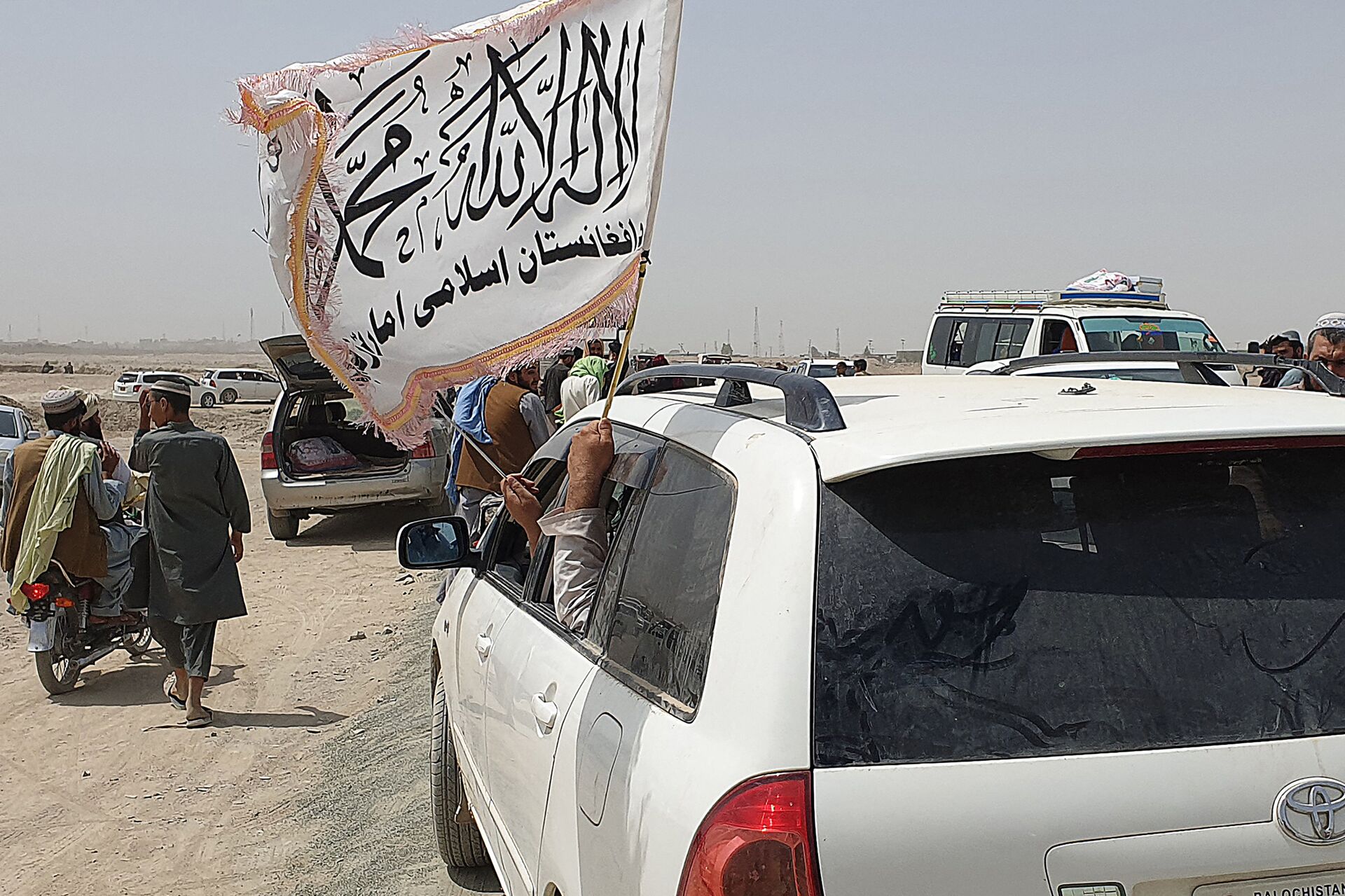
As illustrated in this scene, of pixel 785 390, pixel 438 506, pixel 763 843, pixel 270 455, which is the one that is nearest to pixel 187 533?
pixel 785 390

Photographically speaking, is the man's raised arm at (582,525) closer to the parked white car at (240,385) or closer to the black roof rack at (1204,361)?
the black roof rack at (1204,361)

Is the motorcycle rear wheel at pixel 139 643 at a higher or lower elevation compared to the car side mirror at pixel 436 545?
lower

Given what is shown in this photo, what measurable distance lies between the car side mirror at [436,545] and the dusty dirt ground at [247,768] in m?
1.32

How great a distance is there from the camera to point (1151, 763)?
5.94 ft

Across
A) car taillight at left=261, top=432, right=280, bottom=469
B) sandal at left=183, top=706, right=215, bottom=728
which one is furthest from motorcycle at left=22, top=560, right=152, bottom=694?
car taillight at left=261, top=432, right=280, bottom=469

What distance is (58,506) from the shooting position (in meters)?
7.55

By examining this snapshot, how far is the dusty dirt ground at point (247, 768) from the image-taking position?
16.3 feet

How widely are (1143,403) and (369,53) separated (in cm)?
229

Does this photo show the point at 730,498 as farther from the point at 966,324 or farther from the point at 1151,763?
the point at 966,324

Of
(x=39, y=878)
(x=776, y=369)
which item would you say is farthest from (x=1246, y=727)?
(x=39, y=878)

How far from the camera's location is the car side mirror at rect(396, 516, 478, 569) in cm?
405

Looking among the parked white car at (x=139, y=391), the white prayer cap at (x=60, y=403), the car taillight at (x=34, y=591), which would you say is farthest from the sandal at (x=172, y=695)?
the parked white car at (x=139, y=391)

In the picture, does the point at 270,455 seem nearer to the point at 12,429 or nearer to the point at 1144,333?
the point at 12,429

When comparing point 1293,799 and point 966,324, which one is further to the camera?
point 966,324
